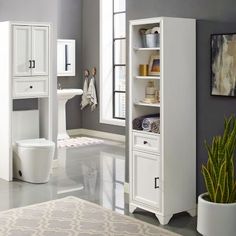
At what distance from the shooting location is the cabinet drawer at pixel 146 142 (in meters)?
4.38

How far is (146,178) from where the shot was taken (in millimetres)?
4543

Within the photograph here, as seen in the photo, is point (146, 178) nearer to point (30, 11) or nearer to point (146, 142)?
point (146, 142)

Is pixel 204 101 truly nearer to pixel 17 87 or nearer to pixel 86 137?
pixel 17 87

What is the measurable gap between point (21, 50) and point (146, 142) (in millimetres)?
2189

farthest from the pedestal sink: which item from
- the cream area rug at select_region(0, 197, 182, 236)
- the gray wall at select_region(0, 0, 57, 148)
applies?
the cream area rug at select_region(0, 197, 182, 236)

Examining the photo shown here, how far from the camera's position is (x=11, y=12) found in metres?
6.61

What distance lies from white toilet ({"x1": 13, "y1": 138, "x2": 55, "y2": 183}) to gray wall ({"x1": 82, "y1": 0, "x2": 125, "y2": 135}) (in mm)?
3145

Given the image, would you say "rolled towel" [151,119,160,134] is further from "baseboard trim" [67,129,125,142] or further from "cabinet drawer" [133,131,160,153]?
"baseboard trim" [67,129,125,142]

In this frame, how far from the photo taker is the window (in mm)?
8930

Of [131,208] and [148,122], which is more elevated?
[148,122]

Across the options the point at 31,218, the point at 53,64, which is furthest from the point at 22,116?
the point at 31,218

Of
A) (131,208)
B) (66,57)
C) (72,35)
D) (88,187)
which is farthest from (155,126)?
(72,35)

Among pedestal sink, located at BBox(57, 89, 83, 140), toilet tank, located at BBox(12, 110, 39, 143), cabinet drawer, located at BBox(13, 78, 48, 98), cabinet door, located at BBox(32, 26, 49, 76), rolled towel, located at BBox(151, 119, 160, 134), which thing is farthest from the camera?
pedestal sink, located at BBox(57, 89, 83, 140)

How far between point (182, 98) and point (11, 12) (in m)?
3.16
